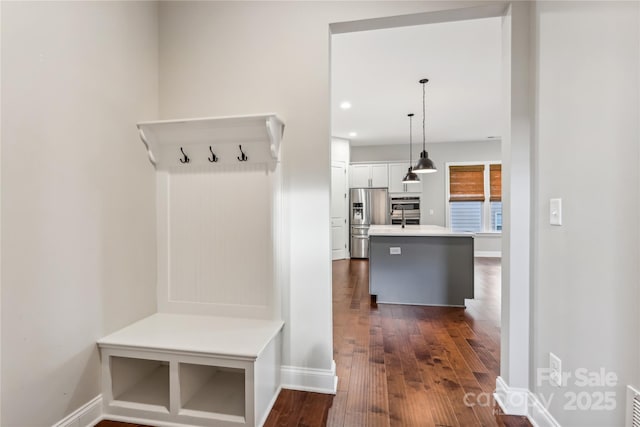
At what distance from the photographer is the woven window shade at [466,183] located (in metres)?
7.34

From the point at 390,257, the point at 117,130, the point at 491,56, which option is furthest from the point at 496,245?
the point at 117,130

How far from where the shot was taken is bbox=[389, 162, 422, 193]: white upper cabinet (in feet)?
23.8

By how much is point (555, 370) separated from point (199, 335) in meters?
1.87

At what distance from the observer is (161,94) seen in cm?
214

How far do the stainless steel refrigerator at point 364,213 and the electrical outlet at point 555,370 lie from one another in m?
5.78

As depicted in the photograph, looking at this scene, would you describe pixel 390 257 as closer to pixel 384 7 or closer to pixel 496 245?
pixel 384 7

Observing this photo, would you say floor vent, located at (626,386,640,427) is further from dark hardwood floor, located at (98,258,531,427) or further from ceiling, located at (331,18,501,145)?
ceiling, located at (331,18,501,145)

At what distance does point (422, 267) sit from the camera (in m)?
3.81

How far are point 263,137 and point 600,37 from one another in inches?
65.8

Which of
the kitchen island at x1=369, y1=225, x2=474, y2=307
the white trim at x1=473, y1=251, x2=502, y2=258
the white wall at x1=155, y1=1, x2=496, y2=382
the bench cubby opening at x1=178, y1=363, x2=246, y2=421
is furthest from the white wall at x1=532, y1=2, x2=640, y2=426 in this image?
the white trim at x1=473, y1=251, x2=502, y2=258

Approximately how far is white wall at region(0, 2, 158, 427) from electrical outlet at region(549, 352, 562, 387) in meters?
2.37

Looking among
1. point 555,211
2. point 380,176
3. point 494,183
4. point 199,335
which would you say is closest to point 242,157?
point 199,335

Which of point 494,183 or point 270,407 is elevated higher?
point 494,183

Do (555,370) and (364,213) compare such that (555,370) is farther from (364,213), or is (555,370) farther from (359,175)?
(359,175)
